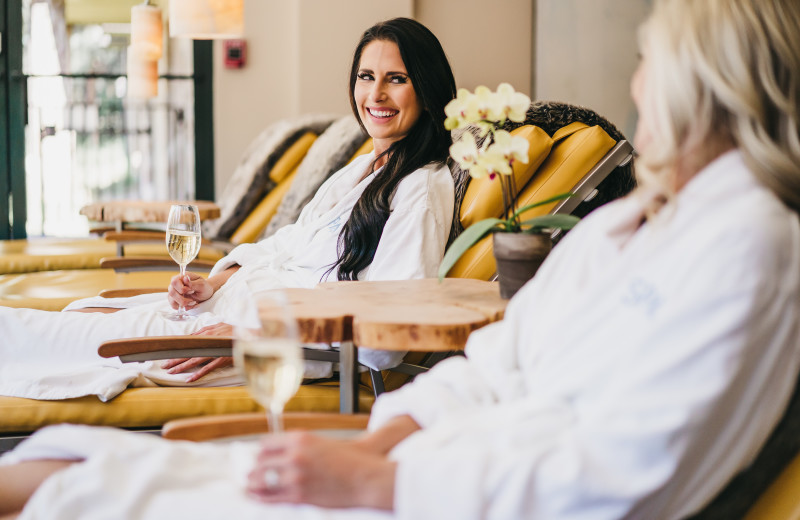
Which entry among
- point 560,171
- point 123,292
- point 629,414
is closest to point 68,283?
point 123,292

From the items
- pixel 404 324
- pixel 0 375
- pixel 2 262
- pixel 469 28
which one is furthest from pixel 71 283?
pixel 469 28

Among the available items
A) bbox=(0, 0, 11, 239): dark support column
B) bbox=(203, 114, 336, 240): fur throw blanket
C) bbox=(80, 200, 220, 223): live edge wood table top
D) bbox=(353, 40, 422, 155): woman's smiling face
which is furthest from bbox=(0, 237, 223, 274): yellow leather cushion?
bbox=(353, 40, 422, 155): woman's smiling face

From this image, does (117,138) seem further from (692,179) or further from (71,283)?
(692,179)

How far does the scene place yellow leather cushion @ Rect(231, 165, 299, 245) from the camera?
199 inches

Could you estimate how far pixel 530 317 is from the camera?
1.22 meters

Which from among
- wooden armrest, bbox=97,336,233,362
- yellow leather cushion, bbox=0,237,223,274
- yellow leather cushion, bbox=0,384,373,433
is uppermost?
wooden armrest, bbox=97,336,233,362

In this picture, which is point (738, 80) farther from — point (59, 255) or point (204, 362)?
point (59, 255)

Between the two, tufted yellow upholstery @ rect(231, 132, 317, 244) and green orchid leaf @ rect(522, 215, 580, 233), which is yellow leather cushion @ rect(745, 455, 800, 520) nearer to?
green orchid leaf @ rect(522, 215, 580, 233)

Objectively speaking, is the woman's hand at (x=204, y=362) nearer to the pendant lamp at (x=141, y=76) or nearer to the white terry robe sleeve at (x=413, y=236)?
the white terry robe sleeve at (x=413, y=236)

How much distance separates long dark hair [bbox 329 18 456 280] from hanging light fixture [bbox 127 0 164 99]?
2.97 meters

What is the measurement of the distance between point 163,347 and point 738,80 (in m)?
1.25

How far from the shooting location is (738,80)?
0.98m

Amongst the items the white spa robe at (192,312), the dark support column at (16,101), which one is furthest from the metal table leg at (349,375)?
the dark support column at (16,101)

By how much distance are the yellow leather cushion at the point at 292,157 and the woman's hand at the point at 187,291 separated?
2.80m
